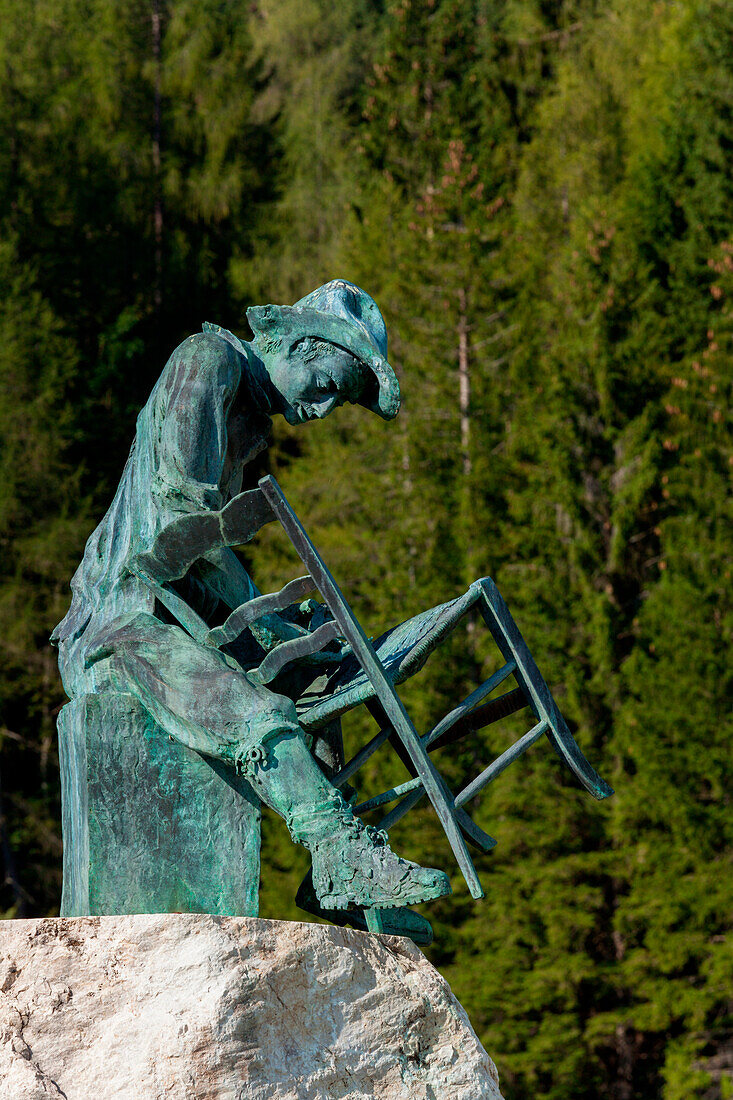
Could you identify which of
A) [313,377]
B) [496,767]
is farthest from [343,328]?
[496,767]

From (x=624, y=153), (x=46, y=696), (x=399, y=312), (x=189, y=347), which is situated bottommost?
(x=46, y=696)

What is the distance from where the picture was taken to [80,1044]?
3117 millimetres

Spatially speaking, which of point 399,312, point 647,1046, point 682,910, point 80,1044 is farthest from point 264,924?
point 399,312

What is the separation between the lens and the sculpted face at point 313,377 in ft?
12.7

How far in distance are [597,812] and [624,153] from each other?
28.5 ft

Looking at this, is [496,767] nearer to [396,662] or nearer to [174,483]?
[396,662]

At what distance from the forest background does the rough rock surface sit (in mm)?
9938

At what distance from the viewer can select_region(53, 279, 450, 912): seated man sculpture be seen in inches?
131

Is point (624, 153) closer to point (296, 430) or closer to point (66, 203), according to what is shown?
point (296, 430)

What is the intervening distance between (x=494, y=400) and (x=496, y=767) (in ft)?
40.9

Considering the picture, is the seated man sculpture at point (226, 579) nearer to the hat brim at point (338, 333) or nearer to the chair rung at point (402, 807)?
the hat brim at point (338, 333)

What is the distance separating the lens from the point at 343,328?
388 centimetres

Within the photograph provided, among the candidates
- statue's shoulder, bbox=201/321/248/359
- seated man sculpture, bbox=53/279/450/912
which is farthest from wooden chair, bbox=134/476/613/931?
statue's shoulder, bbox=201/321/248/359

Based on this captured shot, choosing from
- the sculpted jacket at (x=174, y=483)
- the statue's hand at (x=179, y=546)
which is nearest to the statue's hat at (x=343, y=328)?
the sculpted jacket at (x=174, y=483)
